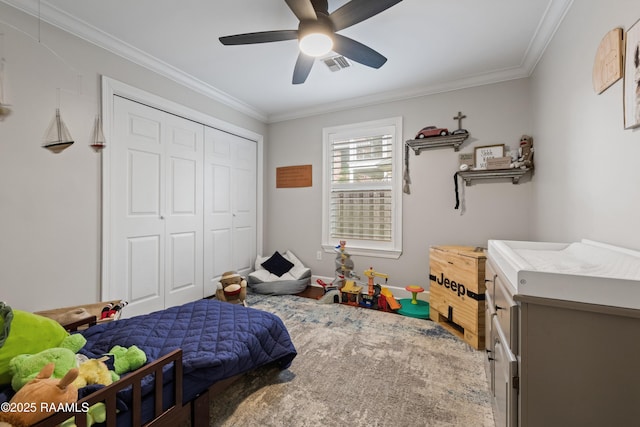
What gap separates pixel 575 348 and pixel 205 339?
1.54 metres

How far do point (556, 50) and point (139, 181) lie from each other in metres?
3.61

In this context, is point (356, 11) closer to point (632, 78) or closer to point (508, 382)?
point (632, 78)

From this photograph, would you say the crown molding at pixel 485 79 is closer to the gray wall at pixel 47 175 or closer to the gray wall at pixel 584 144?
the gray wall at pixel 584 144

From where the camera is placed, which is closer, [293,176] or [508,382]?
[508,382]

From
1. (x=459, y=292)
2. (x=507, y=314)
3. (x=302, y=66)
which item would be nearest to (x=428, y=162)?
(x=459, y=292)

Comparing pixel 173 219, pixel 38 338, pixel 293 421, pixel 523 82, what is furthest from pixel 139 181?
pixel 523 82

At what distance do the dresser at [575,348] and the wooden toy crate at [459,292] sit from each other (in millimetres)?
1259

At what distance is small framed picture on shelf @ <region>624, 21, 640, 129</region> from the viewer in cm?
108

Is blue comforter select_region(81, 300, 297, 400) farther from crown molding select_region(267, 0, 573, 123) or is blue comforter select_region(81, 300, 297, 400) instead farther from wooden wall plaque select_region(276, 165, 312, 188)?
crown molding select_region(267, 0, 573, 123)

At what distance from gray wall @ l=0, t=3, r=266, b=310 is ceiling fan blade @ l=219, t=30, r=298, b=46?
Answer: 1266 millimetres

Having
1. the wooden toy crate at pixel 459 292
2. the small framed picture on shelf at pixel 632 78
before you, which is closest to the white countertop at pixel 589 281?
the small framed picture on shelf at pixel 632 78

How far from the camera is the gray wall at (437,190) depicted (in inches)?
107

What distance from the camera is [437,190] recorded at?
3025mm

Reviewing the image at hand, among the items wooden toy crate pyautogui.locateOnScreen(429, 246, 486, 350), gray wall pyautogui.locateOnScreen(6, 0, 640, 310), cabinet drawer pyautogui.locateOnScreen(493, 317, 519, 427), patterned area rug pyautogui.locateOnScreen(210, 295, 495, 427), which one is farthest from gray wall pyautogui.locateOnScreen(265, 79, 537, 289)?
cabinet drawer pyautogui.locateOnScreen(493, 317, 519, 427)
